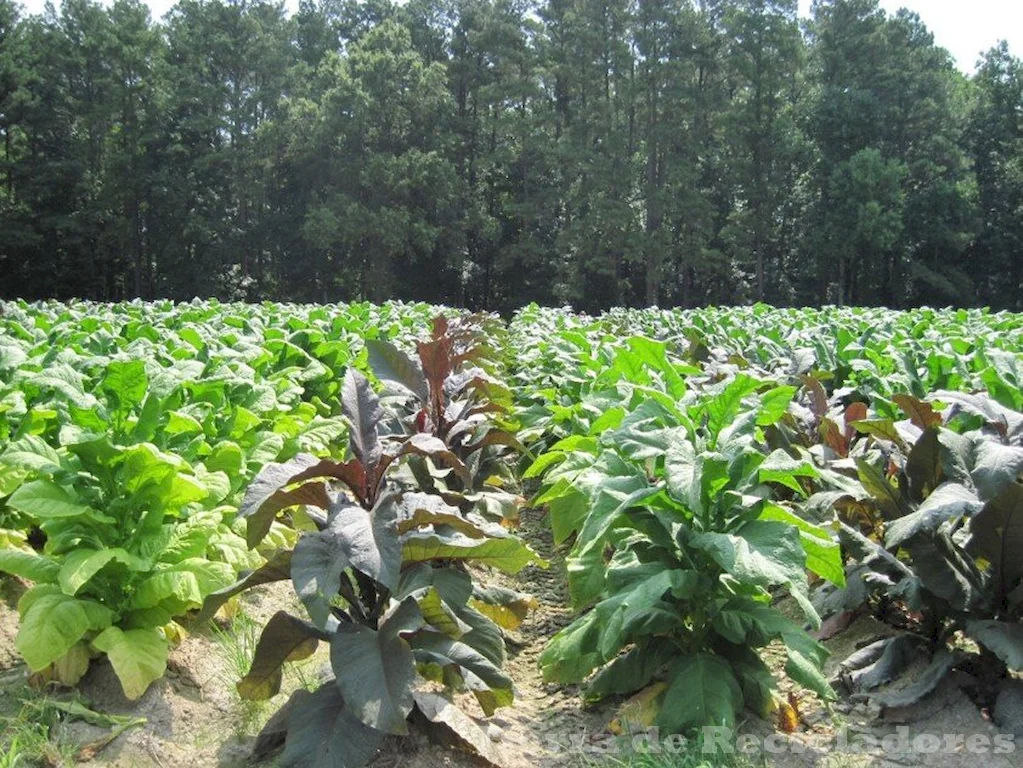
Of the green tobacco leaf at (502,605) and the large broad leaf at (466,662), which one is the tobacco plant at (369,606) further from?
the green tobacco leaf at (502,605)

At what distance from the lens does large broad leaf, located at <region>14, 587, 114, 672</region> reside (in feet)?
8.96

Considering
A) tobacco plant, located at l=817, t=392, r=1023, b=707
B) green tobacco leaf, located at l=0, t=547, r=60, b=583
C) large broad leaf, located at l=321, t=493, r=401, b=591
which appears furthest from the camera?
green tobacco leaf, located at l=0, t=547, r=60, b=583

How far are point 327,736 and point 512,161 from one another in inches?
1860

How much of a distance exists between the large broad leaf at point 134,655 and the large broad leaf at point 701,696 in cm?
165

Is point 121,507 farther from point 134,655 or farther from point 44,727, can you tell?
point 44,727

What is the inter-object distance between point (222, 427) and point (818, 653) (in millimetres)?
2784

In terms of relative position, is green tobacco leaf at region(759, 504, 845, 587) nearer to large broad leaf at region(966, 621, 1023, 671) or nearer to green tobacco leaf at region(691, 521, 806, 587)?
green tobacco leaf at region(691, 521, 806, 587)

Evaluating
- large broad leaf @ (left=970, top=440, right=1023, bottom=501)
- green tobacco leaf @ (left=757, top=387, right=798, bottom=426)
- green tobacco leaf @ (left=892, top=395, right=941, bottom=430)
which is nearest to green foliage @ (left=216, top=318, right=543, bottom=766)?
green tobacco leaf @ (left=757, top=387, right=798, bottom=426)

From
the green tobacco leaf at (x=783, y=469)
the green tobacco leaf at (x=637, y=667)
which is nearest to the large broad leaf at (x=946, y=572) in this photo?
the green tobacco leaf at (x=783, y=469)

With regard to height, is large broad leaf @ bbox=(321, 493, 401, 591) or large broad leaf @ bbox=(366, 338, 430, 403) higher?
large broad leaf @ bbox=(366, 338, 430, 403)

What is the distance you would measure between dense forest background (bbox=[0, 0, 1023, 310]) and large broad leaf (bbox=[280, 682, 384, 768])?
40.6 metres

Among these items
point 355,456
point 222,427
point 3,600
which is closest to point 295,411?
point 222,427

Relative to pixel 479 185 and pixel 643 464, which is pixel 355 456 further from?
pixel 479 185

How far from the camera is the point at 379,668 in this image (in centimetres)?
247
